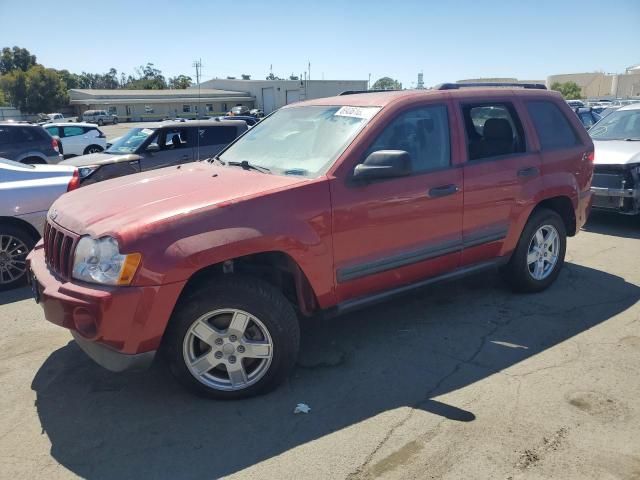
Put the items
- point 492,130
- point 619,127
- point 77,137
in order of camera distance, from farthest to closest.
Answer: point 77,137 < point 619,127 < point 492,130

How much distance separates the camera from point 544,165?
4902mm

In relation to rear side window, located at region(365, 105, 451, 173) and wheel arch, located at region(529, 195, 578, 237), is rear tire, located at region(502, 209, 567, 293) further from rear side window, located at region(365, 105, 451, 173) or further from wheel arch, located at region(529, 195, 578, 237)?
rear side window, located at region(365, 105, 451, 173)

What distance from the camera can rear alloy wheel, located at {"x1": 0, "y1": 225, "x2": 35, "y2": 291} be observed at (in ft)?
18.4

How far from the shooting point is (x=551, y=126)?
5.13 meters

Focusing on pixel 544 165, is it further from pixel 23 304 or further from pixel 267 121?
pixel 23 304

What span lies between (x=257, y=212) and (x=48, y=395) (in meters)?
1.87

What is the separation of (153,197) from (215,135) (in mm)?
7047

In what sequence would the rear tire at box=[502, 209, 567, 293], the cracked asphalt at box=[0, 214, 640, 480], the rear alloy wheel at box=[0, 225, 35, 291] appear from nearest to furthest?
the cracked asphalt at box=[0, 214, 640, 480] < the rear tire at box=[502, 209, 567, 293] < the rear alloy wheel at box=[0, 225, 35, 291]

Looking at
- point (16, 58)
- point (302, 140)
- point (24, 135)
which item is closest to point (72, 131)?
point (24, 135)

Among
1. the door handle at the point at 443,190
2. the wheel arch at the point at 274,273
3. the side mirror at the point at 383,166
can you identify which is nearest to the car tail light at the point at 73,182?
the wheel arch at the point at 274,273

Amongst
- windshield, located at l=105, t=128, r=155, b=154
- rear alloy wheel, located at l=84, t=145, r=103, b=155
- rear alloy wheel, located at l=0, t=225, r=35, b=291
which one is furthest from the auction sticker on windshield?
rear alloy wheel, located at l=84, t=145, r=103, b=155

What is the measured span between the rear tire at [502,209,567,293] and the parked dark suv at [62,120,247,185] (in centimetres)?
601

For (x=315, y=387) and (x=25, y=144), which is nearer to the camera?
(x=315, y=387)

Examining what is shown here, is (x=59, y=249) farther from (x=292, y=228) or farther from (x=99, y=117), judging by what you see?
(x=99, y=117)
